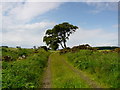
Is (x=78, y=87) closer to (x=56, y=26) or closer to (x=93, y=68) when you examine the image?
(x=93, y=68)

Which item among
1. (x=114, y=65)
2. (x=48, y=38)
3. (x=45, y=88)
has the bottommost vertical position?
(x=45, y=88)

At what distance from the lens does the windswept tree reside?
66.7 m

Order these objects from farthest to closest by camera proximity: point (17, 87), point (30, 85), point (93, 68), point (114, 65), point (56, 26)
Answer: point (56, 26) < point (93, 68) < point (114, 65) < point (30, 85) < point (17, 87)

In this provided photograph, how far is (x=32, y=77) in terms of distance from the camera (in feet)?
48.2

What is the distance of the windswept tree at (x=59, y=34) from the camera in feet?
219

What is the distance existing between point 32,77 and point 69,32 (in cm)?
5453

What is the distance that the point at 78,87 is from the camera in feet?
38.2

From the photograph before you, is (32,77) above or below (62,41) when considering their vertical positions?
below

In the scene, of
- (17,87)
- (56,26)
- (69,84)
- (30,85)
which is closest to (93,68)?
(69,84)

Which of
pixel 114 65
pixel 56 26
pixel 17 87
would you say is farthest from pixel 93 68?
pixel 56 26

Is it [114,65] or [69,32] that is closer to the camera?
[114,65]

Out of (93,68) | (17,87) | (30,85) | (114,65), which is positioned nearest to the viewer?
(17,87)

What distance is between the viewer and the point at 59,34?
67562 mm

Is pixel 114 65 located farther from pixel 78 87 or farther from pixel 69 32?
pixel 69 32
